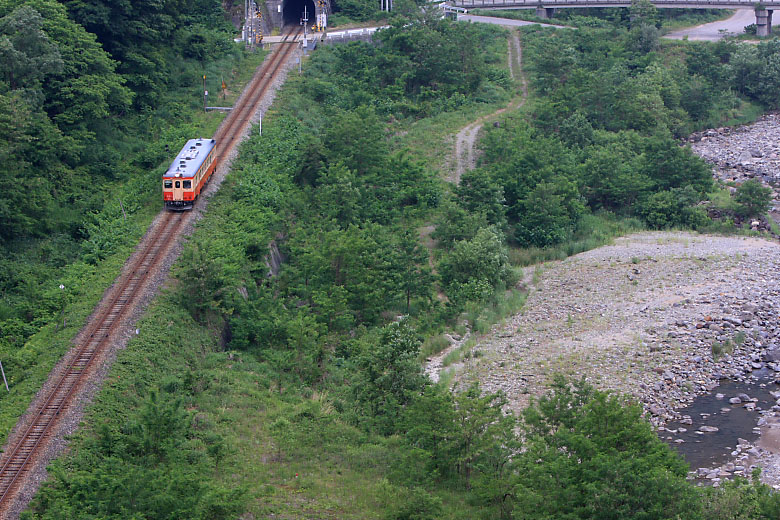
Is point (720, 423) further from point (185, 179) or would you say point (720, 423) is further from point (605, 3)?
point (605, 3)

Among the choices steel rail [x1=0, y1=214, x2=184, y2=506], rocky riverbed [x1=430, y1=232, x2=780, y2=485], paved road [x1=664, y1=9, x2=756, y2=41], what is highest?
paved road [x1=664, y1=9, x2=756, y2=41]

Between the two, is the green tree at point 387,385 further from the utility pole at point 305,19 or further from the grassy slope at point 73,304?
the utility pole at point 305,19

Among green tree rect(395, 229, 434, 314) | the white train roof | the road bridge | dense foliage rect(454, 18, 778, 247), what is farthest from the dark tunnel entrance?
green tree rect(395, 229, 434, 314)

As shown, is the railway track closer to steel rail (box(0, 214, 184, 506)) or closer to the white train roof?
steel rail (box(0, 214, 184, 506))

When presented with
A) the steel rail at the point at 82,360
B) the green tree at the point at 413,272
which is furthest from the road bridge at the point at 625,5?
the steel rail at the point at 82,360

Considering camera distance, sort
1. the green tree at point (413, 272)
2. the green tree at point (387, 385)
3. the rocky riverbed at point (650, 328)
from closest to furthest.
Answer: the green tree at point (387, 385)
the rocky riverbed at point (650, 328)
the green tree at point (413, 272)

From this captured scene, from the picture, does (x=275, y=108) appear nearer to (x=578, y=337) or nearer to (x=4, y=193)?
(x=4, y=193)
